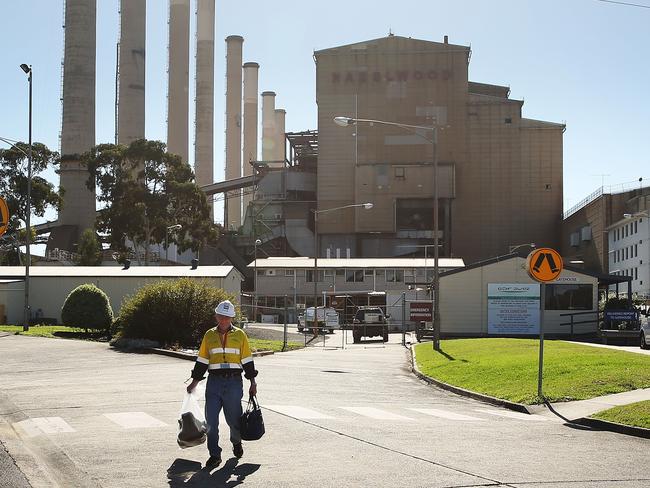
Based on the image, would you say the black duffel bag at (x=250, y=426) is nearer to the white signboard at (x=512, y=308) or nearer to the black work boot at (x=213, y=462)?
the black work boot at (x=213, y=462)

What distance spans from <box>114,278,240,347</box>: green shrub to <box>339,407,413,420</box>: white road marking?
59.9 feet

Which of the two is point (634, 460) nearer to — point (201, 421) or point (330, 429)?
point (330, 429)

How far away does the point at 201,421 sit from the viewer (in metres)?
9.97

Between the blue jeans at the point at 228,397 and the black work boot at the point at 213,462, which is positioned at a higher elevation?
the blue jeans at the point at 228,397

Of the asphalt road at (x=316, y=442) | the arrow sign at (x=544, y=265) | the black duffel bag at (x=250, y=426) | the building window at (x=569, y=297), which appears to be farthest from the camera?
the building window at (x=569, y=297)

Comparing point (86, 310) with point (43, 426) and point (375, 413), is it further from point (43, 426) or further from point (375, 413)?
point (43, 426)

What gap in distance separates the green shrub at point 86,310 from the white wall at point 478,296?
1990 cm

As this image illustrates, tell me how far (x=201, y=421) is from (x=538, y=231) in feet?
322

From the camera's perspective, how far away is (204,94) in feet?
371

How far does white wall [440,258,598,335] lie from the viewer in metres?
49.7

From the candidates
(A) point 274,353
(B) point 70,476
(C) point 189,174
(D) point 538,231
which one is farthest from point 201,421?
(D) point 538,231

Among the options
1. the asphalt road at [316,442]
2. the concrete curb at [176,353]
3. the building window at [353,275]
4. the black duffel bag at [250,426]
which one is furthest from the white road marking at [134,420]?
the building window at [353,275]

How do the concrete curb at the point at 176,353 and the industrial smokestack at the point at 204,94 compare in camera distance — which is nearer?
the concrete curb at the point at 176,353

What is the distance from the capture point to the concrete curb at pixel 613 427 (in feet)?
40.5
